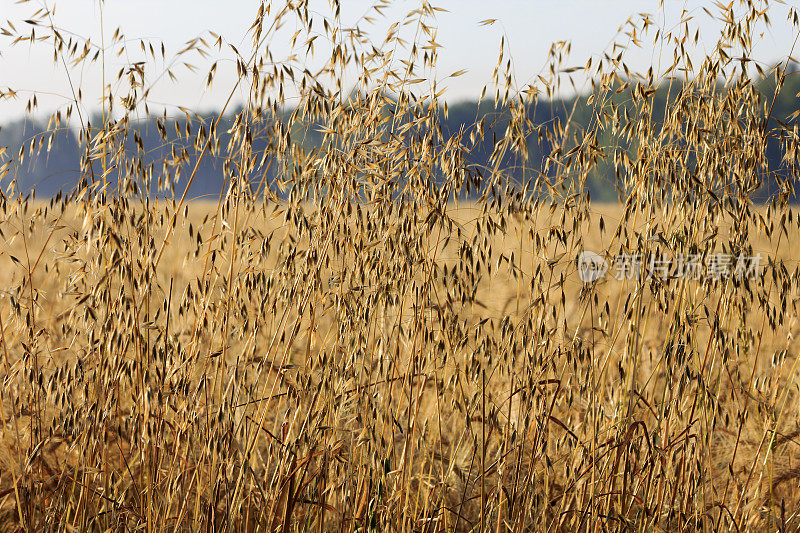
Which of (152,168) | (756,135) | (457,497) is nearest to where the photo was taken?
(152,168)

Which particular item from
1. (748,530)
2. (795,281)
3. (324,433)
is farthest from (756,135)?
(324,433)

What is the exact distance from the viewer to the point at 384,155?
5.79 feet

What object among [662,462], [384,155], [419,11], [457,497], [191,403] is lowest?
[457,497]

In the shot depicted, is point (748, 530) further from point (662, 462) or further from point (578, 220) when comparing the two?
point (578, 220)

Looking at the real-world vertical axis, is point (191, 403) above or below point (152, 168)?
below

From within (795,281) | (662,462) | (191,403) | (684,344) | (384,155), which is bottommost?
(662,462)

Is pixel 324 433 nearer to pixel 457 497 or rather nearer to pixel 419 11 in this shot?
pixel 457 497

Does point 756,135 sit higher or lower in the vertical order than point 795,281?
higher

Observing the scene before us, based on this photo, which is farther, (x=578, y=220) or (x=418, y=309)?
(x=578, y=220)

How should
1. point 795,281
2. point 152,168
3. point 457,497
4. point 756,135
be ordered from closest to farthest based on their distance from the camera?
1. point 152,168
2. point 756,135
3. point 795,281
4. point 457,497

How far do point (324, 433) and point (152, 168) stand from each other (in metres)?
0.85

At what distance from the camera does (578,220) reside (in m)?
1.84

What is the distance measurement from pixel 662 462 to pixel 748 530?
58cm

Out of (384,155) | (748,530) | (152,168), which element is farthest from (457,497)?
(152,168)
